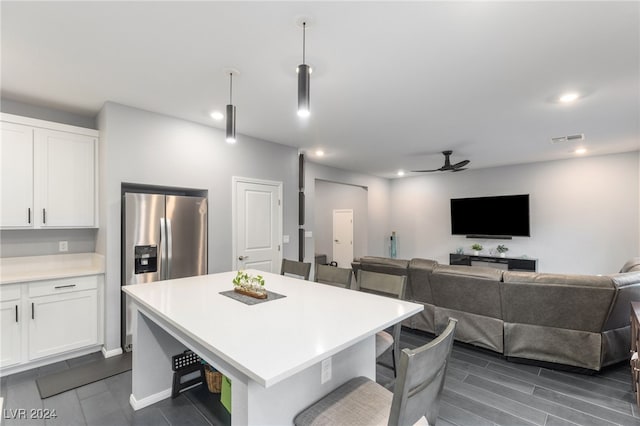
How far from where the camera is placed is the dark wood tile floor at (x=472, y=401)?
2111 millimetres

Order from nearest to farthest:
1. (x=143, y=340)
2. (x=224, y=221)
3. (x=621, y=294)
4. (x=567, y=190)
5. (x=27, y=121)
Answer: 1. (x=143, y=340)
2. (x=621, y=294)
3. (x=27, y=121)
4. (x=224, y=221)
5. (x=567, y=190)

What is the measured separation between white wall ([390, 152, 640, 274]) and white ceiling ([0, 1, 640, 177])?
1854 millimetres

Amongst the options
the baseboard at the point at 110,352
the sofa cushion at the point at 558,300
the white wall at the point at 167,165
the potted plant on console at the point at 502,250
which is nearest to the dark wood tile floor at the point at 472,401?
the baseboard at the point at 110,352

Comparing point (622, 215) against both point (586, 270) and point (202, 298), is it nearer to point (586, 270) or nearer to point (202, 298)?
point (586, 270)

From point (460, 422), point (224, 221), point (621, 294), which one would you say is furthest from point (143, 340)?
point (621, 294)

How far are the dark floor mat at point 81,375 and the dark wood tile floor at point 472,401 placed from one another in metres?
0.07

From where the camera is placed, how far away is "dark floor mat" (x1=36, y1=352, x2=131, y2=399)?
97.7 inches

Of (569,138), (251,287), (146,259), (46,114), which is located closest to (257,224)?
(146,259)

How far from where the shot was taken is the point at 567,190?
5734mm

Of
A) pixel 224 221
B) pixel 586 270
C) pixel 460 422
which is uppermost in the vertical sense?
pixel 224 221

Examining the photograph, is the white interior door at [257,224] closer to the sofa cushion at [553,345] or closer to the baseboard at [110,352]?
the baseboard at [110,352]

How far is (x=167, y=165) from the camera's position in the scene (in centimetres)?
352

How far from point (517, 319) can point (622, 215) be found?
4.20 meters

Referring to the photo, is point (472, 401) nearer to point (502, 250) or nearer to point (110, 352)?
point (110, 352)
